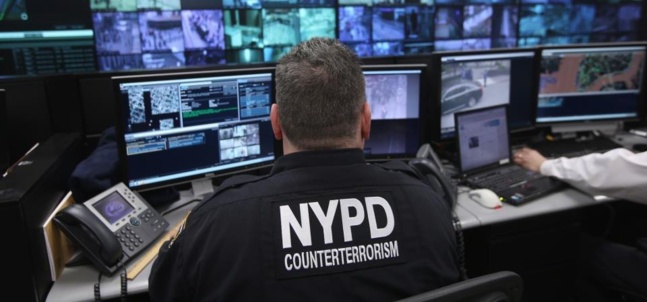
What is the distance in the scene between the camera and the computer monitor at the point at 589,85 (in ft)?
7.19

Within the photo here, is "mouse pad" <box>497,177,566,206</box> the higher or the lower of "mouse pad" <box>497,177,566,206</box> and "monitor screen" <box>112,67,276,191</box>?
the lower

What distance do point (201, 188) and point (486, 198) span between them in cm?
100

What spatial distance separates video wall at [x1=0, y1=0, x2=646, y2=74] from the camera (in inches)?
143

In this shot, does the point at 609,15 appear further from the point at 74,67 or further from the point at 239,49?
the point at 74,67

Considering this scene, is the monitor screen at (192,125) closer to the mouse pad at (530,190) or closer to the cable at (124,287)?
the cable at (124,287)

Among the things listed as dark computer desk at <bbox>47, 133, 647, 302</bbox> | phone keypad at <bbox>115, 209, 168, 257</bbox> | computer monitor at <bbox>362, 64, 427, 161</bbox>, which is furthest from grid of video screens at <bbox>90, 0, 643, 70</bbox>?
phone keypad at <bbox>115, 209, 168, 257</bbox>

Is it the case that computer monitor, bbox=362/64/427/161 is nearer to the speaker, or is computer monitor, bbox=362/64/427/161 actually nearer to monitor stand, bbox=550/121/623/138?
monitor stand, bbox=550/121/623/138

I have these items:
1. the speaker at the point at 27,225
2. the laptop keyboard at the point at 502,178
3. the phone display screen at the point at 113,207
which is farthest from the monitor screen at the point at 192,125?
the laptop keyboard at the point at 502,178

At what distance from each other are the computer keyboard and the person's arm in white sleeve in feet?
1.13

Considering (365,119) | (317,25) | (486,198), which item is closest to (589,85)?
(486,198)

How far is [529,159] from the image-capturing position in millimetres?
1952

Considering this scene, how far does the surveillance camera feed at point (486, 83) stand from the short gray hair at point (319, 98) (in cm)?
111

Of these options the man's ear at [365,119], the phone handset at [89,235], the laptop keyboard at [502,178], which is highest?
the man's ear at [365,119]

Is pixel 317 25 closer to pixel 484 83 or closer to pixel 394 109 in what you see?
pixel 484 83
